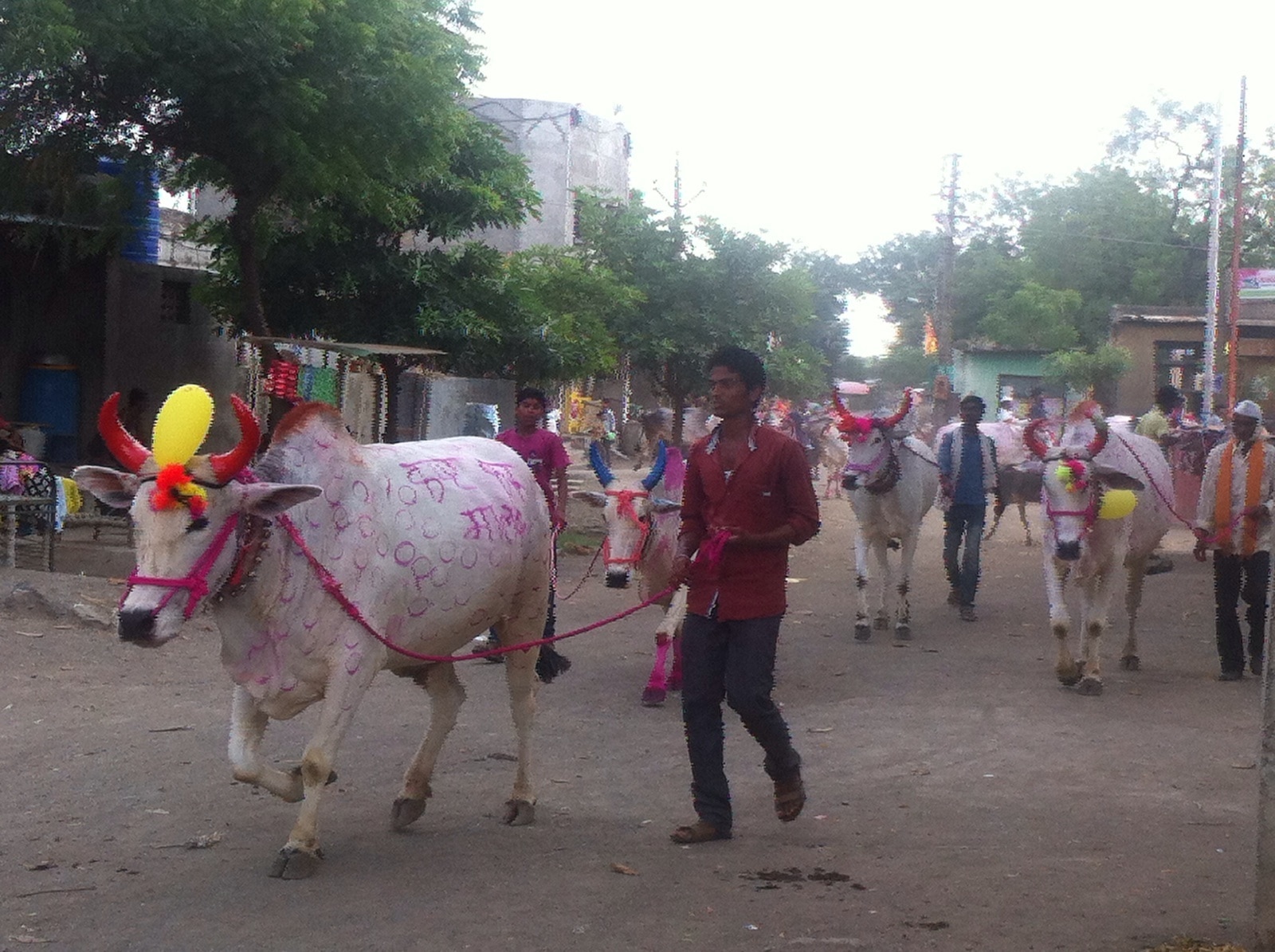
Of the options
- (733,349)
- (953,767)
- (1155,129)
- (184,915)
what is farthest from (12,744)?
(1155,129)

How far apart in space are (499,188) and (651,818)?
1274 centimetres

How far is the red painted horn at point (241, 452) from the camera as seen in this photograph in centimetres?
501

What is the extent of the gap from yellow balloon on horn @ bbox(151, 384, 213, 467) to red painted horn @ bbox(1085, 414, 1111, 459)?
6.13 metres

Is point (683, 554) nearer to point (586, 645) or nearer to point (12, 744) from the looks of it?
point (12, 744)

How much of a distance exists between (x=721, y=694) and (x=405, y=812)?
4.38 ft

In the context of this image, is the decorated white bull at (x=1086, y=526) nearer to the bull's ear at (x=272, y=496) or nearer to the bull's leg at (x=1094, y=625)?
the bull's leg at (x=1094, y=625)

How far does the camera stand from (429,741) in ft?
19.8

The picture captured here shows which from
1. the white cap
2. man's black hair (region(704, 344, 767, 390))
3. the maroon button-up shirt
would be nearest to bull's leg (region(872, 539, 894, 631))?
the white cap

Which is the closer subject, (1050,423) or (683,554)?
(683,554)

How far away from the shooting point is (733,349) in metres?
5.79

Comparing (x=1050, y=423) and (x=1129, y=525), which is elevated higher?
(x=1050, y=423)

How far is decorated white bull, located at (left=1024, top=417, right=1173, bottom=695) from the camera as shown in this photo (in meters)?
9.30

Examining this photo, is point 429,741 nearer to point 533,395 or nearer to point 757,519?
point 757,519

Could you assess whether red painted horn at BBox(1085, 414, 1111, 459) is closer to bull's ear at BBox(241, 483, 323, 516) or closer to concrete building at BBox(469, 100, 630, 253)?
bull's ear at BBox(241, 483, 323, 516)
